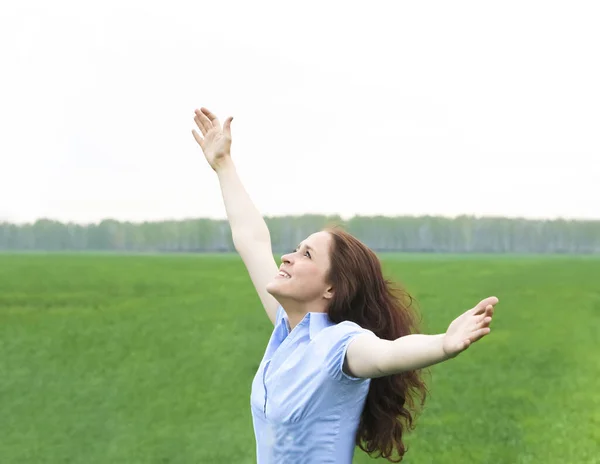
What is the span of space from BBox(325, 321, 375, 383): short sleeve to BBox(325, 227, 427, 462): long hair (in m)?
0.19

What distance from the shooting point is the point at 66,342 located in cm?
1822

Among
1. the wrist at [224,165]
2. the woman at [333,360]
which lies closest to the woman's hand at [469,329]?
the woman at [333,360]

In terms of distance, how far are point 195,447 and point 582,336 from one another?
11169mm

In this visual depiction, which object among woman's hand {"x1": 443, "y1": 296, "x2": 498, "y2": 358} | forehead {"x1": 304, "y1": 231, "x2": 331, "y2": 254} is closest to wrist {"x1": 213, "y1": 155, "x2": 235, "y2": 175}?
forehead {"x1": 304, "y1": 231, "x2": 331, "y2": 254}

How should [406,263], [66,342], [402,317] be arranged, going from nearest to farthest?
[402,317] < [66,342] < [406,263]

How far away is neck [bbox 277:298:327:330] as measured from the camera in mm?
A: 3117

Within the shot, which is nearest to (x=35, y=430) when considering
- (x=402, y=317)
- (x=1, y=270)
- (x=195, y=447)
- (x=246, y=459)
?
(x=195, y=447)

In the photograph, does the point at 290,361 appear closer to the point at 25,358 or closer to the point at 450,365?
the point at 450,365

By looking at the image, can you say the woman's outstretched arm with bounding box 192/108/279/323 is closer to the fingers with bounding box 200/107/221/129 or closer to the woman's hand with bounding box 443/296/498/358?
the fingers with bounding box 200/107/221/129

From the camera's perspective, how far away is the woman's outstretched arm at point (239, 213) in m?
3.57

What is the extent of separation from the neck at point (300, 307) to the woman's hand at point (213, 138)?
2.97 ft


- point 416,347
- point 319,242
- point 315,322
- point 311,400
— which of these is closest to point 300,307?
point 315,322

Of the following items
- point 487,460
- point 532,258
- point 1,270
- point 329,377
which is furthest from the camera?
point 532,258

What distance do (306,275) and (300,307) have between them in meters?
0.10
